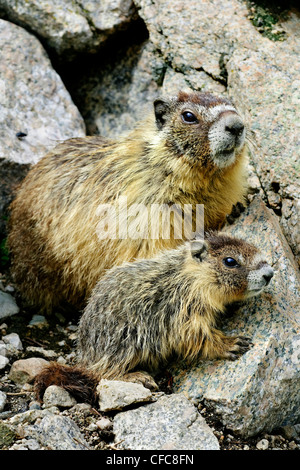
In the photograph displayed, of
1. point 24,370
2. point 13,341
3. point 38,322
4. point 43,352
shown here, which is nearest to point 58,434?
point 24,370

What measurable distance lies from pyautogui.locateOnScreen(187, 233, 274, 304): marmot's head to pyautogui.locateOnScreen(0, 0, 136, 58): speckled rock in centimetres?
409

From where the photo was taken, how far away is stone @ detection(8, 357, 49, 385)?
6.10m

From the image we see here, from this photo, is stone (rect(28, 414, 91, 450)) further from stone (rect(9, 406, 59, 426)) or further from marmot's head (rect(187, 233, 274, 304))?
marmot's head (rect(187, 233, 274, 304))

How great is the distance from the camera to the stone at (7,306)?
23.9 feet

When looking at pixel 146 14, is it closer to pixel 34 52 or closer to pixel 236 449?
pixel 34 52

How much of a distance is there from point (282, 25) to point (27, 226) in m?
4.07

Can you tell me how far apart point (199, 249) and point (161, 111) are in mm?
1724

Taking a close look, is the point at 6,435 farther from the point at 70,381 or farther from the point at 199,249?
the point at 199,249

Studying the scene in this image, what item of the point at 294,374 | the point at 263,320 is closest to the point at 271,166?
the point at 263,320

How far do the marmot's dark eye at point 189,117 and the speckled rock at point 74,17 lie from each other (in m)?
2.84

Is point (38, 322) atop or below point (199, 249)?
below

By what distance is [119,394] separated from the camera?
5332 mm

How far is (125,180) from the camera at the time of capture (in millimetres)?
6836

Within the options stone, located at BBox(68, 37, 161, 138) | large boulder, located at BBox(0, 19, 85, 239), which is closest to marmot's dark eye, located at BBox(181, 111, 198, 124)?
large boulder, located at BBox(0, 19, 85, 239)
